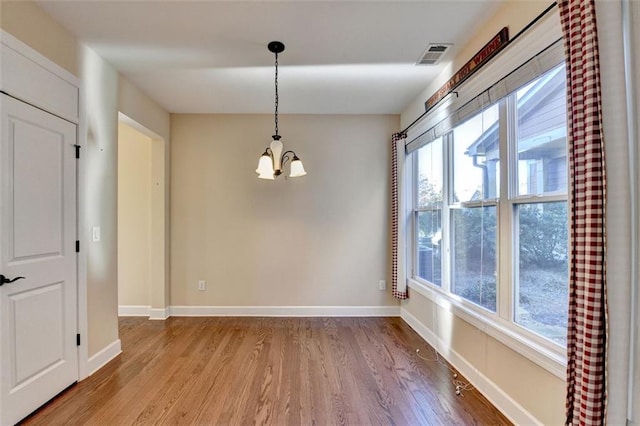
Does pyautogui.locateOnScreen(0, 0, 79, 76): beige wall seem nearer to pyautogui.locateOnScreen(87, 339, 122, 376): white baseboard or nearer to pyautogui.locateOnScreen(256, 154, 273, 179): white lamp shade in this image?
pyautogui.locateOnScreen(256, 154, 273, 179): white lamp shade

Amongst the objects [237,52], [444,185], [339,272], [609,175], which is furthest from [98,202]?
[609,175]

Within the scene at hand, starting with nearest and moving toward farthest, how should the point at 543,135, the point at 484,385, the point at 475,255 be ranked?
the point at 543,135, the point at 484,385, the point at 475,255

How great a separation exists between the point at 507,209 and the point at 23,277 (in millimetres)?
3222

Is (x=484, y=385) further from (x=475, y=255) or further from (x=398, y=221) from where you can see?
(x=398, y=221)

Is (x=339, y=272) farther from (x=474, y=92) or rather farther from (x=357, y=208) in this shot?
(x=474, y=92)

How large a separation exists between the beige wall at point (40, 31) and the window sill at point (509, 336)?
3682mm

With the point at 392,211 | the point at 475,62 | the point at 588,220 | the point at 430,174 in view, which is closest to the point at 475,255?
the point at 430,174

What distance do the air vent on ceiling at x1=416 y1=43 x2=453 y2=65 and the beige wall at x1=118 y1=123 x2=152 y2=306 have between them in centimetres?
348

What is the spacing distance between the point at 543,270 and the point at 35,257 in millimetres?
3278

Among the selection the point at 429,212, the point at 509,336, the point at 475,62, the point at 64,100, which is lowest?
the point at 509,336

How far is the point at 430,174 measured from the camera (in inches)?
136

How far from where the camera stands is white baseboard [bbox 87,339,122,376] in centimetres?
262

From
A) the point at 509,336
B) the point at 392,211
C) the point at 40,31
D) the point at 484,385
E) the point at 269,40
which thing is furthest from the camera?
the point at 392,211

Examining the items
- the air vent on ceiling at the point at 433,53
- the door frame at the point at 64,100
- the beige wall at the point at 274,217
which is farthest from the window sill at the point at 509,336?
the door frame at the point at 64,100
